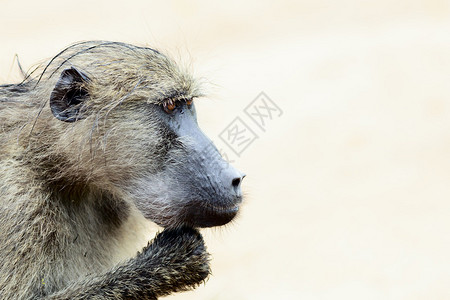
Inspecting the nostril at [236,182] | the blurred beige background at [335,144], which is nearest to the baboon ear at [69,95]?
the blurred beige background at [335,144]

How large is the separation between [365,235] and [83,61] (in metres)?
5.73

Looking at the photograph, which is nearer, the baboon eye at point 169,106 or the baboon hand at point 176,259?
the baboon hand at point 176,259

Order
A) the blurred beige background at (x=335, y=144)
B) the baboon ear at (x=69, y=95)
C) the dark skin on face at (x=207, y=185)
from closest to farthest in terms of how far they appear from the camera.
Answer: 1. the dark skin on face at (x=207, y=185)
2. the baboon ear at (x=69, y=95)
3. the blurred beige background at (x=335, y=144)

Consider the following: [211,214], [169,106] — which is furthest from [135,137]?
[211,214]

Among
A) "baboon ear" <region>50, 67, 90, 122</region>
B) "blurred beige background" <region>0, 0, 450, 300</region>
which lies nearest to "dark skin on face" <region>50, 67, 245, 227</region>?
"baboon ear" <region>50, 67, 90, 122</region>

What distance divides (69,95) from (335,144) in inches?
280

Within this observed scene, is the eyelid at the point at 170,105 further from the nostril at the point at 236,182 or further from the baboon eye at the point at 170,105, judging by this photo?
the nostril at the point at 236,182

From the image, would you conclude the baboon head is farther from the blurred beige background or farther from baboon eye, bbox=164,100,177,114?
the blurred beige background

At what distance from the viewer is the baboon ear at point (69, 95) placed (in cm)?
364

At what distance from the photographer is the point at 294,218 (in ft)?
30.5

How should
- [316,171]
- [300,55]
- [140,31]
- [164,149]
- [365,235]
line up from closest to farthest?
[164,149], [365,235], [316,171], [300,55], [140,31]

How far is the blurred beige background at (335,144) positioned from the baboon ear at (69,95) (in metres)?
0.69

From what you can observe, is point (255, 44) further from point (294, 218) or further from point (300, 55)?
point (294, 218)

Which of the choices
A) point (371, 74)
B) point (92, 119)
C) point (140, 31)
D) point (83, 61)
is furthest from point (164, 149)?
point (140, 31)
